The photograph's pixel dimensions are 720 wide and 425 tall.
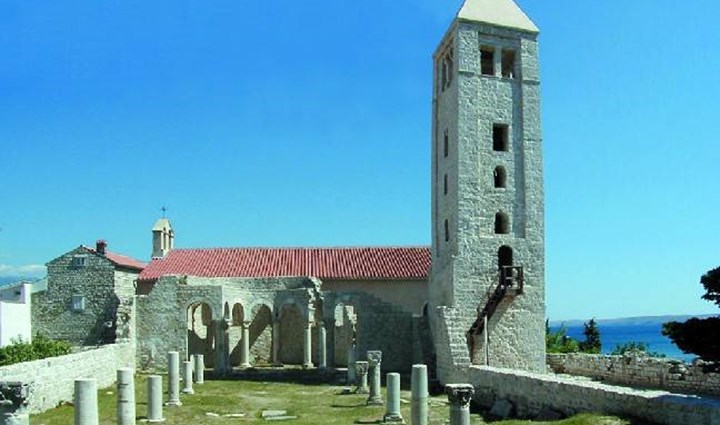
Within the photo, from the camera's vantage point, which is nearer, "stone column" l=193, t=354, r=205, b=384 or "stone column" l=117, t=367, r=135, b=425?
"stone column" l=117, t=367, r=135, b=425

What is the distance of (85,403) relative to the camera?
13.7 meters

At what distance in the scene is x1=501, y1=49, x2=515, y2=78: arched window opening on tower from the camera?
109ft

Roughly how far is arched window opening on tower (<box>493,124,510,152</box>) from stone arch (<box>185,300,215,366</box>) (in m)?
17.5

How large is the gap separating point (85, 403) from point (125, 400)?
3.13 m

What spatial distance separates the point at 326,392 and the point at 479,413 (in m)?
7.31

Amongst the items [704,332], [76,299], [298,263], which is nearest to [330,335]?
[298,263]

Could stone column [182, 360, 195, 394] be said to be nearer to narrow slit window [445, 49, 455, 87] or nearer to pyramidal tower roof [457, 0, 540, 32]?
narrow slit window [445, 49, 455, 87]

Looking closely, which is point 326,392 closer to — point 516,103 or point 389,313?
point 389,313

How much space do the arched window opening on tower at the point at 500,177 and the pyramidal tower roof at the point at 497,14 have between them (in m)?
6.44

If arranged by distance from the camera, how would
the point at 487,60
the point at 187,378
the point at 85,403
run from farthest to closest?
the point at 487,60, the point at 187,378, the point at 85,403

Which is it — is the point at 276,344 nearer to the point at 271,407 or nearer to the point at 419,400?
the point at 271,407

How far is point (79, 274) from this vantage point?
3650 cm

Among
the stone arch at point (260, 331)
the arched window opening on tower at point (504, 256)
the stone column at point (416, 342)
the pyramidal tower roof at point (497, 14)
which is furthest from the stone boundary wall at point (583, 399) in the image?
the stone arch at point (260, 331)

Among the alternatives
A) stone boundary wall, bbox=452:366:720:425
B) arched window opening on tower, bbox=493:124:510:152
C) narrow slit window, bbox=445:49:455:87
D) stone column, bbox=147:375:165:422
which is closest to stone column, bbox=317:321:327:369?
stone boundary wall, bbox=452:366:720:425
